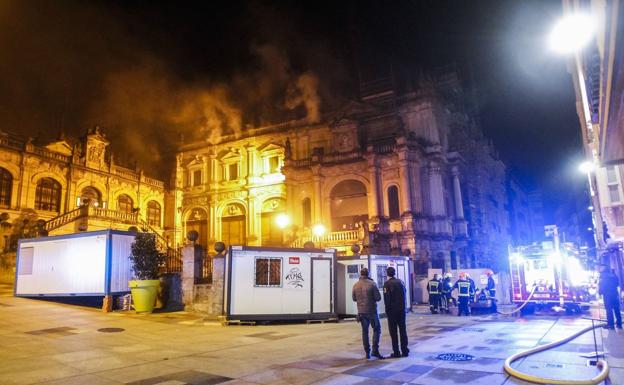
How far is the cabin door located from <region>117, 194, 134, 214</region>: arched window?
91.4 feet

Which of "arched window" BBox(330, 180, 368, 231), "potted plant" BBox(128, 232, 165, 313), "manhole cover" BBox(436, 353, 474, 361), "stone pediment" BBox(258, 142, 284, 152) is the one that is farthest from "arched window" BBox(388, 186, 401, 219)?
"manhole cover" BBox(436, 353, 474, 361)

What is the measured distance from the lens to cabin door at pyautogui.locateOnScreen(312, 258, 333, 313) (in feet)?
48.4

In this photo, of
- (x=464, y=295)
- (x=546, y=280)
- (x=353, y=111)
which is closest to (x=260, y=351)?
(x=464, y=295)

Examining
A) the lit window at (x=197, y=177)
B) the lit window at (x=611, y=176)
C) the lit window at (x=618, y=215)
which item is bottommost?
the lit window at (x=618, y=215)

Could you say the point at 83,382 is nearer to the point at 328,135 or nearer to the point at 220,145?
the point at 328,135

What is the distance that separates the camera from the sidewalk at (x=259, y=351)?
22.1 feet

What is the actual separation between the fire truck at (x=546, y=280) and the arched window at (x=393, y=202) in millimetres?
15578

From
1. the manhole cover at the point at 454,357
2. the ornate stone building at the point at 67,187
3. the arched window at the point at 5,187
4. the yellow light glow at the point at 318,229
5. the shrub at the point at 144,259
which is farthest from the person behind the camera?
the yellow light glow at the point at 318,229

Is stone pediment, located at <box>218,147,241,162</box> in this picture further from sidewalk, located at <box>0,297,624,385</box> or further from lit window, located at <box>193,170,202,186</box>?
sidewalk, located at <box>0,297,624,385</box>

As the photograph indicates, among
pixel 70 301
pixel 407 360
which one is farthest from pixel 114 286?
pixel 407 360

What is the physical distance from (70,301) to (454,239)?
2671cm

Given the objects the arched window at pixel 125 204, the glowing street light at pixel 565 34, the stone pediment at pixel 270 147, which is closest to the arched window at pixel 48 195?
the arched window at pixel 125 204

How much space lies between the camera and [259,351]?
9.14 meters

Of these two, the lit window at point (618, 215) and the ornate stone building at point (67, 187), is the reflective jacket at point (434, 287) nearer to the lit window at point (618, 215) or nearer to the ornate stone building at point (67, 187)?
the lit window at point (618, 215)
